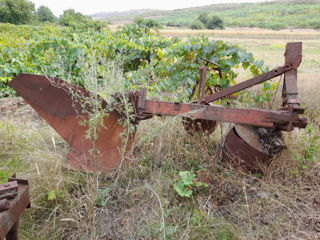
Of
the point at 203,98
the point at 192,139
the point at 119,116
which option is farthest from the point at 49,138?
the point at 203,98

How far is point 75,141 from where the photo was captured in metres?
2.71

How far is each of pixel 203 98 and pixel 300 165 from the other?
1.27 metres

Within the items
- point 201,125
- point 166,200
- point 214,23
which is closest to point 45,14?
point 214,23

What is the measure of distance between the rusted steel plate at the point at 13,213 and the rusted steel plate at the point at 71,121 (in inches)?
44.8

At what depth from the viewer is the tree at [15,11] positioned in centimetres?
5109

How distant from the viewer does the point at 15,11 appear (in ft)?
170

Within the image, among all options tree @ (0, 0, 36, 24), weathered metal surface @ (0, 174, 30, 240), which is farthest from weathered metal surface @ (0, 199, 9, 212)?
tree @ (0, 0, 36, 24)

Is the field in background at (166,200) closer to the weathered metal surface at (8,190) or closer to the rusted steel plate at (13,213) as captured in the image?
the rusted steel plate at (13,213)

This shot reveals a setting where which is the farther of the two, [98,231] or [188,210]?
[188,210]

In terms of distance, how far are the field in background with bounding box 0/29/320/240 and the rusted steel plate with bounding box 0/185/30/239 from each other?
0.54 metres

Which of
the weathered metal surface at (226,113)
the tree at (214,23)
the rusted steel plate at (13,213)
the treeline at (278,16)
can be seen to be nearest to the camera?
the rusted steel plate at (13,213)

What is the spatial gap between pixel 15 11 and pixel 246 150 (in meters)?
61.3

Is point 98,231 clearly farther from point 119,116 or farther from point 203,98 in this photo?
point 203,98

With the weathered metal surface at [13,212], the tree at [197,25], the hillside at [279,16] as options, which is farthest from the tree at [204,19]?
the weathered metal surface at [13,212]
